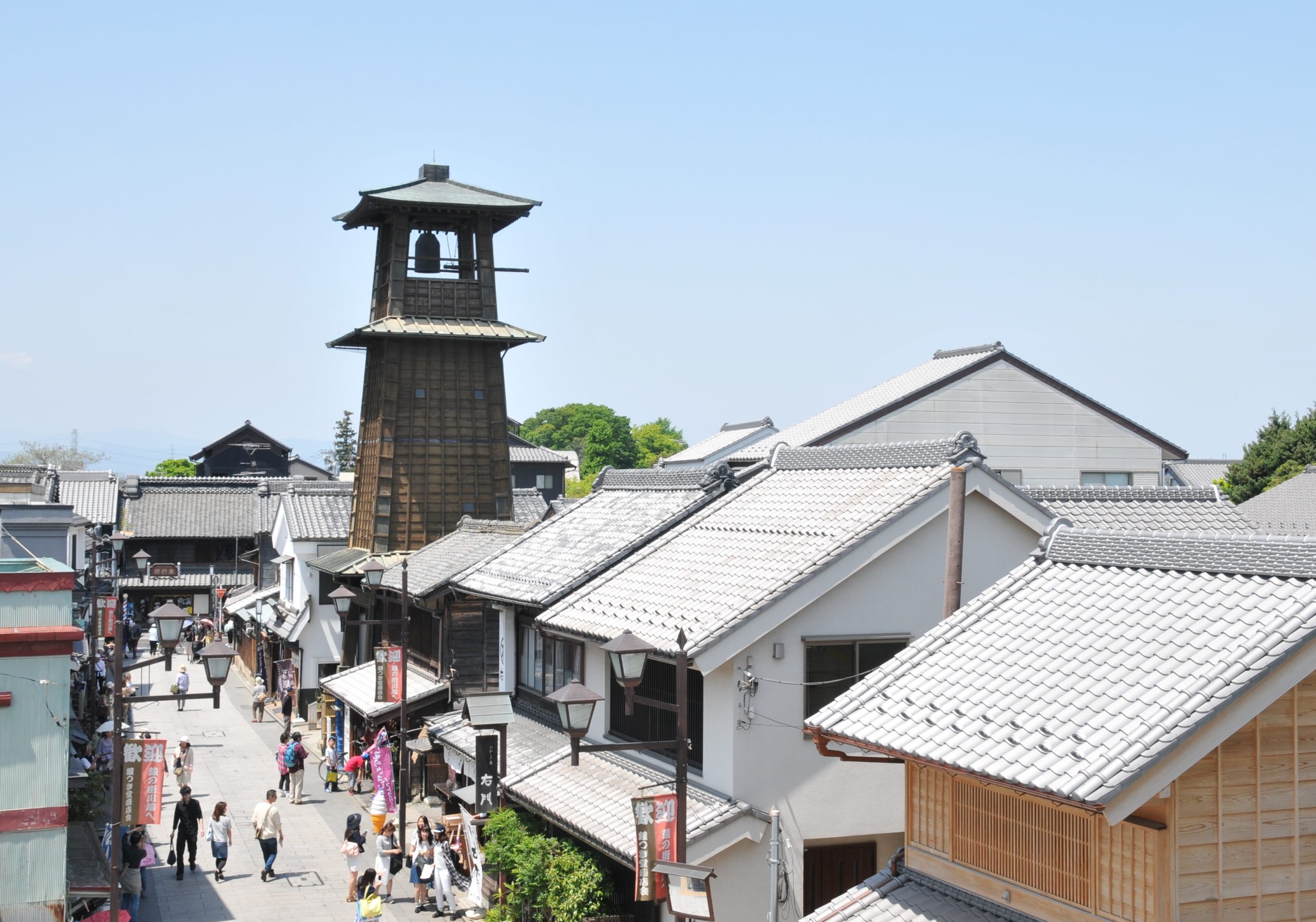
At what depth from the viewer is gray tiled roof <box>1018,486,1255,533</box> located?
2069 cm

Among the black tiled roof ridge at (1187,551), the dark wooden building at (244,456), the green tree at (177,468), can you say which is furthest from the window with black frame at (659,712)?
the green tree at (177,468)

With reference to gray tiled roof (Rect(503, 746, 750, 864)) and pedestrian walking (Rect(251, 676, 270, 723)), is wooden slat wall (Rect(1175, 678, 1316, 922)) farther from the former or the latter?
pedestrian walking (Rect(251, 676, 270, 723))

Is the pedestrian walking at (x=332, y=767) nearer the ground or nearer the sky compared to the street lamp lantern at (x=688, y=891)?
nearer the ground

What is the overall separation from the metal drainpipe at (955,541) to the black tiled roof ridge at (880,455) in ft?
7.51

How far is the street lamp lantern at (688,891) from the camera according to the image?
1352cm

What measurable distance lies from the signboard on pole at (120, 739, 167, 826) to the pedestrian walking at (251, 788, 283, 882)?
471 centimetres

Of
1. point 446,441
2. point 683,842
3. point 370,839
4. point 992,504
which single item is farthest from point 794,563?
point 446,441

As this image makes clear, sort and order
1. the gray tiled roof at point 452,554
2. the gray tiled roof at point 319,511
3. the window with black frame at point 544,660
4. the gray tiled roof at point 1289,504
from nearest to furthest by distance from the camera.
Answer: the window with black frame at point 544,660 → the gray tiled roof at point 452,554 → the gray tiled roof at point 319,511 → the gray tiled roof at point 1289,504

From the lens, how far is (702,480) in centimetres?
2428

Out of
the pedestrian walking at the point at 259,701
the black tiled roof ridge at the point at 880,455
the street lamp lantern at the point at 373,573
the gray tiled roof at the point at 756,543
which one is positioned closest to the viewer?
the gray tiled roof at the point at 756,543

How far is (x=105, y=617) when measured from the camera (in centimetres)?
3825

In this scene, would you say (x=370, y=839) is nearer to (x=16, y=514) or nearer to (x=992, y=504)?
(x=16, y=514)

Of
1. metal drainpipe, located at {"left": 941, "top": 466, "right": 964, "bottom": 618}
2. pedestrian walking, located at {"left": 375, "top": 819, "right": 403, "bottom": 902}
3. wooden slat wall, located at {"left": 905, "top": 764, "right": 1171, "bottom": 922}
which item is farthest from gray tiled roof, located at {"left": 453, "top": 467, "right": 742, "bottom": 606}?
wooden slat wall, located at {"left": 905, "top": 764, "right": 1171, "bottom": 922}

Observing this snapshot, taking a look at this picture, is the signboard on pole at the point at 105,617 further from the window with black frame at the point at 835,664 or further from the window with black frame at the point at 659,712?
the window with black frame at the point at 835,664
